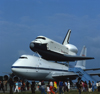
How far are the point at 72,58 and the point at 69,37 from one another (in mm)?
11601

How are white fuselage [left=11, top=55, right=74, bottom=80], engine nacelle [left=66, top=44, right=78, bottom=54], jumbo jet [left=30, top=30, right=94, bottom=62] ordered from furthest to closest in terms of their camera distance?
engine nacelle [left=66, top=44, right=78, bottom=54]
jumbo jet [left=30, top=30, right=94, bottom=62]
white fuselage [left=11, top=55, right=74, bottom=80]

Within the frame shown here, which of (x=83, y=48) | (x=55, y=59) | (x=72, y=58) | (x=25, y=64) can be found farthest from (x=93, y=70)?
(x=25, y=64)

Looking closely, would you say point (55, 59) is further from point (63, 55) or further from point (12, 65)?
point (12, 65)

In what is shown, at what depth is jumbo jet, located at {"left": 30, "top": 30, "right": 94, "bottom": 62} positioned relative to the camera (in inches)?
1704

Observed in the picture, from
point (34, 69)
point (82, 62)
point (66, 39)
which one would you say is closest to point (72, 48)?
point (66, 39)

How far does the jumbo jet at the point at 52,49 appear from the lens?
4328cm

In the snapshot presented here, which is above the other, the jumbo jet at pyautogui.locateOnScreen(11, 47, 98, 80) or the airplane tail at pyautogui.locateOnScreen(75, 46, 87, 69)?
the jumbo jet at pyautogui.locateOnScreen(11, 47, 98, 80)

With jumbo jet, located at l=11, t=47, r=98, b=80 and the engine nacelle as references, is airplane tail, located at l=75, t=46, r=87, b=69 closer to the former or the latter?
the engine nacelle

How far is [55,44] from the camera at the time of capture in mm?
46062

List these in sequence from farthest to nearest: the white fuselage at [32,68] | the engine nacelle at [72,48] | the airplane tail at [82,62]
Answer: the airplane tail at [82,62], the engine nacelle at [72,48], the white fuselage at [32,68]

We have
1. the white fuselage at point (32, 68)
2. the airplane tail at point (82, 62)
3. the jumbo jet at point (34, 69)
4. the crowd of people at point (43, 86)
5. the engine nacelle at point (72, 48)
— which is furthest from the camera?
the airplane tail at point (82, 62)

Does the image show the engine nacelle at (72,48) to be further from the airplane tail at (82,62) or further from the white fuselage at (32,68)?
the white fuselage at (32,68)

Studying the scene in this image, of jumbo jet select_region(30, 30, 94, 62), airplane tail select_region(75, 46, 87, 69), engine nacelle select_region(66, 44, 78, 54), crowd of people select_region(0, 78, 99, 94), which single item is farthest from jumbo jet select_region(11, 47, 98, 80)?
airplane tail select_region(75, 46, 87, 69)

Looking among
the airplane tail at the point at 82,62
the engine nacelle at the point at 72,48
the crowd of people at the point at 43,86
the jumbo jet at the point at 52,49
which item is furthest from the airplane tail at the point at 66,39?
the crowd of people at the point at 43,86
